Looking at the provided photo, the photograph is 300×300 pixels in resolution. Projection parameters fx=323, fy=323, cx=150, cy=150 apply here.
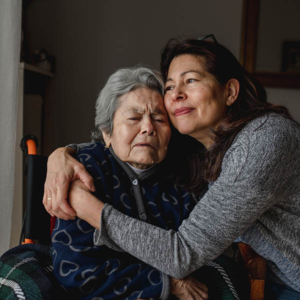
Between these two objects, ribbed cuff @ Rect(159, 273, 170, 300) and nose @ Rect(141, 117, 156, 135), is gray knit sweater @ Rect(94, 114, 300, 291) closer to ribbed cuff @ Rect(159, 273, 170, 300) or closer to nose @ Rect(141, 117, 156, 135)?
ribbed cuff @ Rect(159, 273, 170, 300)

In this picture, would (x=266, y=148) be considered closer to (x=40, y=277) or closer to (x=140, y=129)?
(x=140, y=129)

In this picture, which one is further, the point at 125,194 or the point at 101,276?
the point at 125,194

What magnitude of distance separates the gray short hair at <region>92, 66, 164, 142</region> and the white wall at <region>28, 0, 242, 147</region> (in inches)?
53.8

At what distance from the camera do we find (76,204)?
42.9 inches

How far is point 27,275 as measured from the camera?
111 centimetres

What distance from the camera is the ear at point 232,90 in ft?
4.29

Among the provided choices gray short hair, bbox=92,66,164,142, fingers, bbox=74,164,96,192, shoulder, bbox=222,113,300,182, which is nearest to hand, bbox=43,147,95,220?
fingers, bbox=74,164,96,192

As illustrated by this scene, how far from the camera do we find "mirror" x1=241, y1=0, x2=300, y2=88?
273 centimetres

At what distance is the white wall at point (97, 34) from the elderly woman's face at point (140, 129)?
1443 millimetres

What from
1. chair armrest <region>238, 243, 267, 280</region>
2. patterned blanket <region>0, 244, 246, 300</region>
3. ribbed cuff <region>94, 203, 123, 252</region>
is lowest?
patterned blanket <region>0, 244, 246, 300</region>

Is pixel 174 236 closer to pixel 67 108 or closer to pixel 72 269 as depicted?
pixel 72 269

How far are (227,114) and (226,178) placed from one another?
370mm

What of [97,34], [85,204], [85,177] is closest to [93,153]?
[85,177]

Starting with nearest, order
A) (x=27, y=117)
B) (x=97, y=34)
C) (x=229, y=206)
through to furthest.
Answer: (x=229, y=206) < (x=27, y=117) < (x=97, y=34)
